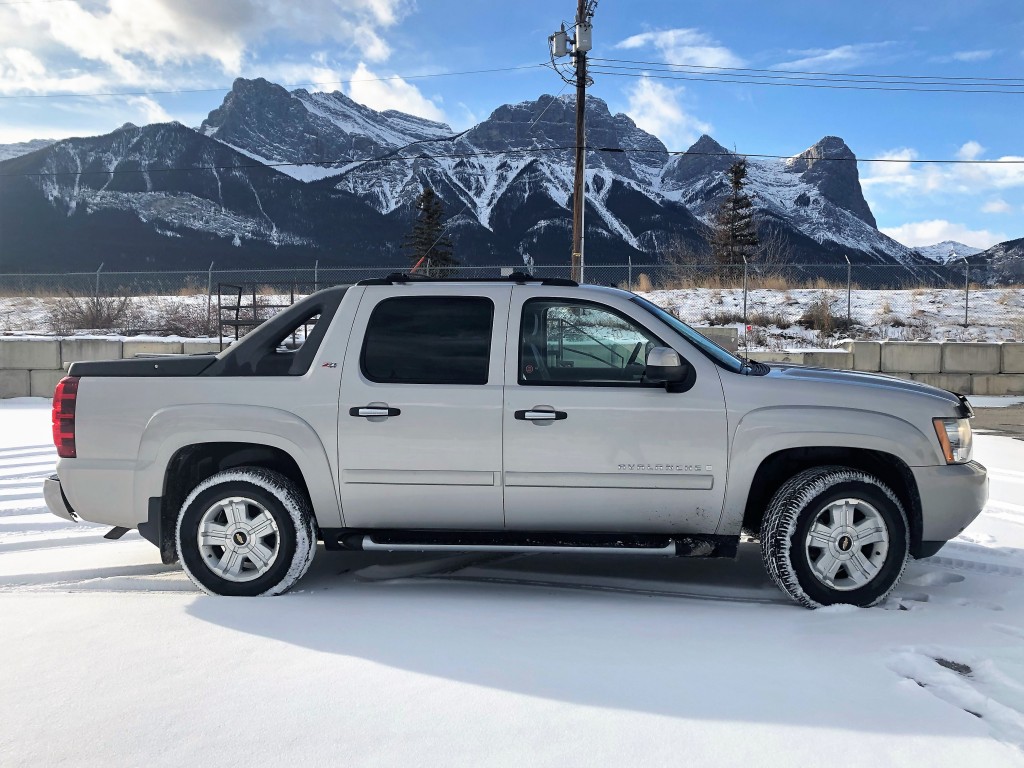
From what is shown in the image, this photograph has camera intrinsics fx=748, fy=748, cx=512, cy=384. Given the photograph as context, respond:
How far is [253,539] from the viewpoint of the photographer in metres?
4.28

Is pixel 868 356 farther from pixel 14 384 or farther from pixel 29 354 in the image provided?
pixel 14 384

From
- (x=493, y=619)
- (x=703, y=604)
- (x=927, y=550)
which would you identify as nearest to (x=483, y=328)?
(x=493, y=619)

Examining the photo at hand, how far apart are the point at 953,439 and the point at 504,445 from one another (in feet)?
8.18

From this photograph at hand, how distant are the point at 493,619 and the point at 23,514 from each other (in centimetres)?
467

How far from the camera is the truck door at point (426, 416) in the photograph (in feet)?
13.6

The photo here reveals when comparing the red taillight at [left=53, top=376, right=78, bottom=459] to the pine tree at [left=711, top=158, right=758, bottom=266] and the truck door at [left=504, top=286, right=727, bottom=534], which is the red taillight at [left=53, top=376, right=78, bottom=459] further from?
the pine tree at [left=711, top=158, right=758, bottom=266]

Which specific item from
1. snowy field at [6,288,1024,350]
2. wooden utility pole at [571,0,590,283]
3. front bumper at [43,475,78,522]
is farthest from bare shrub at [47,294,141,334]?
front bumper at [43,475,78,522]

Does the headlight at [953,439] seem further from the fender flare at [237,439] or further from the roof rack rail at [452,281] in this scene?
the fender flare at [237,439]

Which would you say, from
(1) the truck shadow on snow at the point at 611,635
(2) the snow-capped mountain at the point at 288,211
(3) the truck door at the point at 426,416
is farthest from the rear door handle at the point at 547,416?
(2) the snow-capped mountain at the point at 288,211

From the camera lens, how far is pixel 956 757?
257 centimetres

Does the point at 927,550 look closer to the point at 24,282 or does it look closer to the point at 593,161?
the point at 24,282

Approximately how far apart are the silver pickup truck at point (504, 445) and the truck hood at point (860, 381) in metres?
0.03

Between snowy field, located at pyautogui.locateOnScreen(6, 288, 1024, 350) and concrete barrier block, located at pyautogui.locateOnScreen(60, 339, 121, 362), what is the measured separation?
7.46m

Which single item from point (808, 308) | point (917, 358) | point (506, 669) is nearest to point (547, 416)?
point (506, 669)
